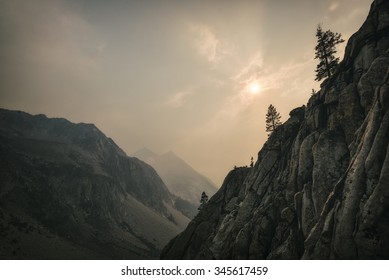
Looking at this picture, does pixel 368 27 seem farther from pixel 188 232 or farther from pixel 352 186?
pixel 188 232

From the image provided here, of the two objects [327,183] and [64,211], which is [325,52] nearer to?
[327,183]

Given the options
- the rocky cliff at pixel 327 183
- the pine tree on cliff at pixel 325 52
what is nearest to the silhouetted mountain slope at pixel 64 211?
the rocky cliff at pixel 327 183

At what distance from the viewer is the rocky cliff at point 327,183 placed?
72.1 ft

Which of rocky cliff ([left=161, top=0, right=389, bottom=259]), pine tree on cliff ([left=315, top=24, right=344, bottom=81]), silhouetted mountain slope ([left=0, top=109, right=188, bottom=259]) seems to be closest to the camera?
rocky cliff ([left=161, top=0, right=389, bottom=259])

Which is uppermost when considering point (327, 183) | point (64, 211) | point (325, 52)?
point (325, 52)

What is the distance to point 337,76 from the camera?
1631 inches

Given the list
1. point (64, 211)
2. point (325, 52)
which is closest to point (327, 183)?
point (325, 52)

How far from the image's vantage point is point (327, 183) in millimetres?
30281

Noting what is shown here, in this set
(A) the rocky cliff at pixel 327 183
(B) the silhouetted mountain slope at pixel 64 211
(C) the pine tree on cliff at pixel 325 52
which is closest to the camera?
(A) the rocky cliff at pixel 327 183

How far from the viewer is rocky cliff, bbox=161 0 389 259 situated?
21969 mm

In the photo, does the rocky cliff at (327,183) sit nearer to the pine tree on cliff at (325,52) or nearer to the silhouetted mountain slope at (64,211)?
the pine tree on cliff at (325,52)

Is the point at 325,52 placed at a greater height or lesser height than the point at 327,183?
greater

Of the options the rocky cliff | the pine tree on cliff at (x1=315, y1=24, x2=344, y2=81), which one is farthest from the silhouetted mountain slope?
the pine tree on cliff at (x1=315, y1=24, x2=344, y2=81)

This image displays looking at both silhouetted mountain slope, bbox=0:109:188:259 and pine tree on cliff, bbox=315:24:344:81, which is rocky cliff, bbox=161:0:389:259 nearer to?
pine tree on cliff, bbox=315:24:344:81
